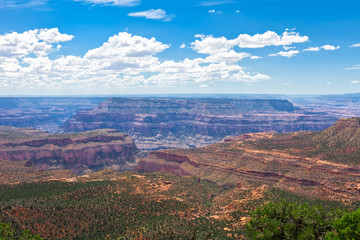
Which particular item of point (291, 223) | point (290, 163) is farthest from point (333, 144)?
point (291, 223)

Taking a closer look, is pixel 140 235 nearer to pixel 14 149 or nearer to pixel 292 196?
pixel 292 196

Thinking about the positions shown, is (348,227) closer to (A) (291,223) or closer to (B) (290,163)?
(A) (291,223)

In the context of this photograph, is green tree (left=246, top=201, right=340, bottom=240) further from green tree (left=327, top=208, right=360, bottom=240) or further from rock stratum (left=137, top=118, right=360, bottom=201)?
rock stratum (left=137, top=118, right=360, bottom=201)

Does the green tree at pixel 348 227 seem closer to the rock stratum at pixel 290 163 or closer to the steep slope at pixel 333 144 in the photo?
the rock stratum at pixel 290 163

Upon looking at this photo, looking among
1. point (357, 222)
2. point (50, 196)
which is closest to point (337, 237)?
point (357, 222)

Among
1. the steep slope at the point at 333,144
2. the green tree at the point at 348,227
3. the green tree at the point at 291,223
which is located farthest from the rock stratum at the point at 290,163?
the green tree at the point at 348,227

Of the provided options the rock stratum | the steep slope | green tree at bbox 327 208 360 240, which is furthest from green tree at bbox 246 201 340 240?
the steep slope

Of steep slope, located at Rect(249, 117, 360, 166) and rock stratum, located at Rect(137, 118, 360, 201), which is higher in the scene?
steep slope, located at Rect(249, 117, 360, 166)
